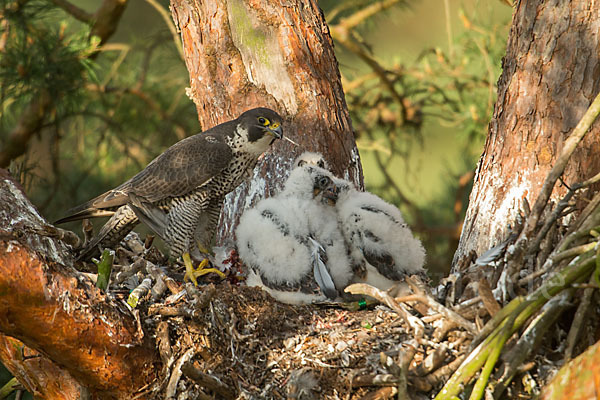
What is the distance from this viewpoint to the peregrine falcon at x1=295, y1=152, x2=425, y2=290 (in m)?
3.39

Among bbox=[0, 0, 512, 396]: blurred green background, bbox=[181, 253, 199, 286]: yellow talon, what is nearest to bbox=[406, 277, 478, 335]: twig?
bbox=[181, 253, 199, 286]: yellow talon

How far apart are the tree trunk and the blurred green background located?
1402mm

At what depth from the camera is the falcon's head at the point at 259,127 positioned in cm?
365

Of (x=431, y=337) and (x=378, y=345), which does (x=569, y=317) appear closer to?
(x=431, y=337)

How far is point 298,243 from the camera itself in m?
3.34

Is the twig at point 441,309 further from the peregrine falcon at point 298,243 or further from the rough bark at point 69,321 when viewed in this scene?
the rough bark at point 69,321

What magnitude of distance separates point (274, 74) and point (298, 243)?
1200 mm

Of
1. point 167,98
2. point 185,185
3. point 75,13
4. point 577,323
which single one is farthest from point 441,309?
point 167,98

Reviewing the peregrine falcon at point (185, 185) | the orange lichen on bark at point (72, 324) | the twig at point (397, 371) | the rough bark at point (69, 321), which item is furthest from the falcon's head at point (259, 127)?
the twig at point (397, 371)

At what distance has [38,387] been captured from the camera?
2898 millimetres

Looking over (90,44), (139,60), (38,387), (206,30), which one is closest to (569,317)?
(38,387)

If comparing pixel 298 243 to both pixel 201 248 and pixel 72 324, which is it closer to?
pixel 201 248

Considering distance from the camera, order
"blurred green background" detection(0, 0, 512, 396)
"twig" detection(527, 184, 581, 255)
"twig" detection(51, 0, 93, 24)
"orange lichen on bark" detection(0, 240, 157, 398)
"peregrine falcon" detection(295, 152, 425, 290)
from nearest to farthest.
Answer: "orange lichen on bark" detection(0, 240, 157, 398) → "twig" detection(527, 184, 581, 255) → "peregrine falcon" detection(295, 152, 425, 290) → "blurred green background" detection(0, 0, 512, 396) → "twig" detection(51, 0, 93, 24)

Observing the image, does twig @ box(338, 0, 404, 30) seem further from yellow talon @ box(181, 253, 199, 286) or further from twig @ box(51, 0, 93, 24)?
yellow talon @ box(181, 253, 199, 286)
